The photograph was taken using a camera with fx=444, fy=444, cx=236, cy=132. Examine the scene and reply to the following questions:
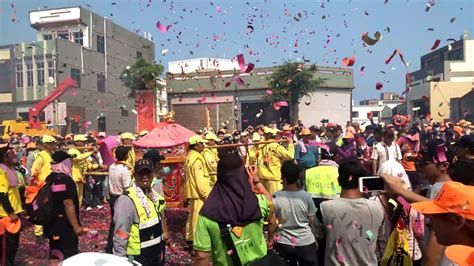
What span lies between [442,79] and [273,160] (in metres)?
50.1

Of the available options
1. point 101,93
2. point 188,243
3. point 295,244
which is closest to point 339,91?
point 101,93

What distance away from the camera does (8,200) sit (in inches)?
214

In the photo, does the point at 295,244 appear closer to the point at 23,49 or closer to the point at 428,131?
the point at 428,131

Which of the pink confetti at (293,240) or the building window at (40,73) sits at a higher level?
the building window at (40,73)

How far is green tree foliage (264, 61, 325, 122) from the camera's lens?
37938mm

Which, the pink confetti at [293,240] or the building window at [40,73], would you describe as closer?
the pink confetti at [293,240]

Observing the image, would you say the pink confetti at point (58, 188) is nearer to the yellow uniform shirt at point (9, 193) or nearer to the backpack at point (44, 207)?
the backpack at point (44, 207)

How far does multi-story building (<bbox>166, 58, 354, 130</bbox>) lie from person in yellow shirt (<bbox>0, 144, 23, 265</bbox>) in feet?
109

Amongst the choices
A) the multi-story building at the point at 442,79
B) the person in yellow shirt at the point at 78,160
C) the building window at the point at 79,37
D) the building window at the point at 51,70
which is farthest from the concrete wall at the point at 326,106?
the person in yellow shirt at the point at 78,160

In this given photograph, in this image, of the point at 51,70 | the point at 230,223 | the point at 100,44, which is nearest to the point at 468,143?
the point at 230,223

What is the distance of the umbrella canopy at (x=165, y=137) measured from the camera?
10.9m

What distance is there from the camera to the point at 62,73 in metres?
43.3

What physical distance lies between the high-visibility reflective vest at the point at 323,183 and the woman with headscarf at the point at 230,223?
1.98 metres

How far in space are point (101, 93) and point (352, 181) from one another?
4878 cm
